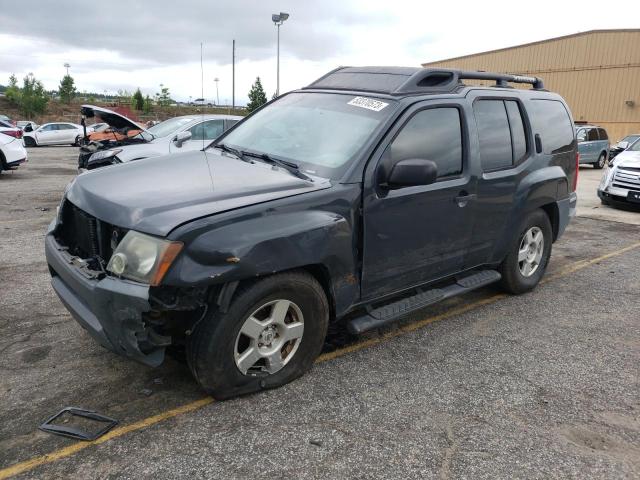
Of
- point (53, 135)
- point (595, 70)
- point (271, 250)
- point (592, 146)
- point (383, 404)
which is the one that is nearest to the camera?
point (271, 250)

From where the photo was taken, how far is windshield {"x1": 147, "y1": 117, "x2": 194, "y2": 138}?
10.0 meters

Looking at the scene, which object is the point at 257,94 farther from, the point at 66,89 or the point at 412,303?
the point at 412,303

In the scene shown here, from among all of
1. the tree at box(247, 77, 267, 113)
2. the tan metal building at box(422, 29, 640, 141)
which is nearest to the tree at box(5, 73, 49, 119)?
the tree at box(247, 77, 267, 113)

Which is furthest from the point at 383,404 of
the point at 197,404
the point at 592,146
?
the point at 592,146

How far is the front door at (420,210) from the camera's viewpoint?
134 inches

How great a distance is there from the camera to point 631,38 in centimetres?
3144

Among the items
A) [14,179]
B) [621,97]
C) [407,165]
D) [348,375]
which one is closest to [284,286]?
[348,375]

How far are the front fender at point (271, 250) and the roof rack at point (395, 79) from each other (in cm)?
130

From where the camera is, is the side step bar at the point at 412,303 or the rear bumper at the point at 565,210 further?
the rear bumper at the point at 565,210

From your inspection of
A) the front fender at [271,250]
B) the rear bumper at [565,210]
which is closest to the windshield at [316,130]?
the front fender at [271,250]

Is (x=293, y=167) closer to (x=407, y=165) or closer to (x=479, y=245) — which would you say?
(x=407, y=165)

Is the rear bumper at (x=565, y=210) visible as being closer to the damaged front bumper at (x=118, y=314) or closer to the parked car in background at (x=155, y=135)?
the damaged front bumper at (x=118, y=314)

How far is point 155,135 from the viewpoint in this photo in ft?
32.9

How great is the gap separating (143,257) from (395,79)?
2.35 meters
